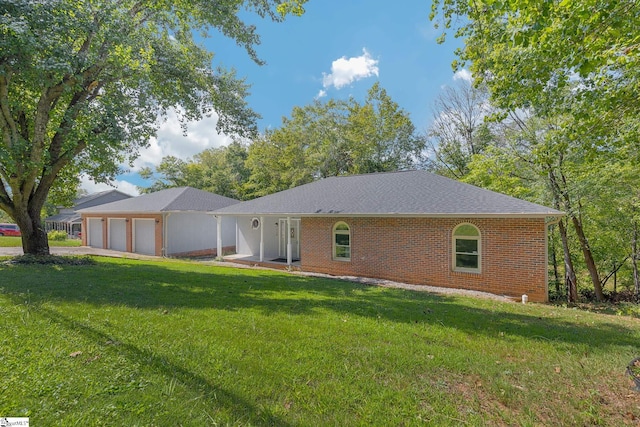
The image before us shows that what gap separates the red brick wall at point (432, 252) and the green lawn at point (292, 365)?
3.91 metres

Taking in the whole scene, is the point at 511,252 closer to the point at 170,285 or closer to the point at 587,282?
the point at 170,285

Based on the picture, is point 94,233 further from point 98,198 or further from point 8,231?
point 98,198

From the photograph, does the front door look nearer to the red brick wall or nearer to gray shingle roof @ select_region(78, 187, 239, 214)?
the red brick wall

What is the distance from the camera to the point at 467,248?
11.1 m

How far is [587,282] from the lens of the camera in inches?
781

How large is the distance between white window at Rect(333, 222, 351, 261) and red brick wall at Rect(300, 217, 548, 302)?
0.74 ft

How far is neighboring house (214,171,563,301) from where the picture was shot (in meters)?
10.1

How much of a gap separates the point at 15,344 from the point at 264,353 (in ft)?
9.20

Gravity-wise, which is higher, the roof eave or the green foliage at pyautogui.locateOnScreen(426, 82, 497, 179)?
the green foliage at pyautogui.locateOnScreen(426, 82, 497, 179)

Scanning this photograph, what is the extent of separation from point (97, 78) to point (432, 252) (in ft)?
44.9

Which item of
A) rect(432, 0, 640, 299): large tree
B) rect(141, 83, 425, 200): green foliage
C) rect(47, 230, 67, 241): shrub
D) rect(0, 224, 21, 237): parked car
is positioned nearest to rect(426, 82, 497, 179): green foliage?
rect(141, 83, 425, 200): green foliage

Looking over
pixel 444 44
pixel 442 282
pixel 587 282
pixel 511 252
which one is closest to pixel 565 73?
pixel 444 44

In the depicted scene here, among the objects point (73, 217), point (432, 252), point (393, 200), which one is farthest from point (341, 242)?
point (73, 217)

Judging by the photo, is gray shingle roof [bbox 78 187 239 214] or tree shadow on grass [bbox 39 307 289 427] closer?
tree shadow on grass [bbox 39 307 289 427]
